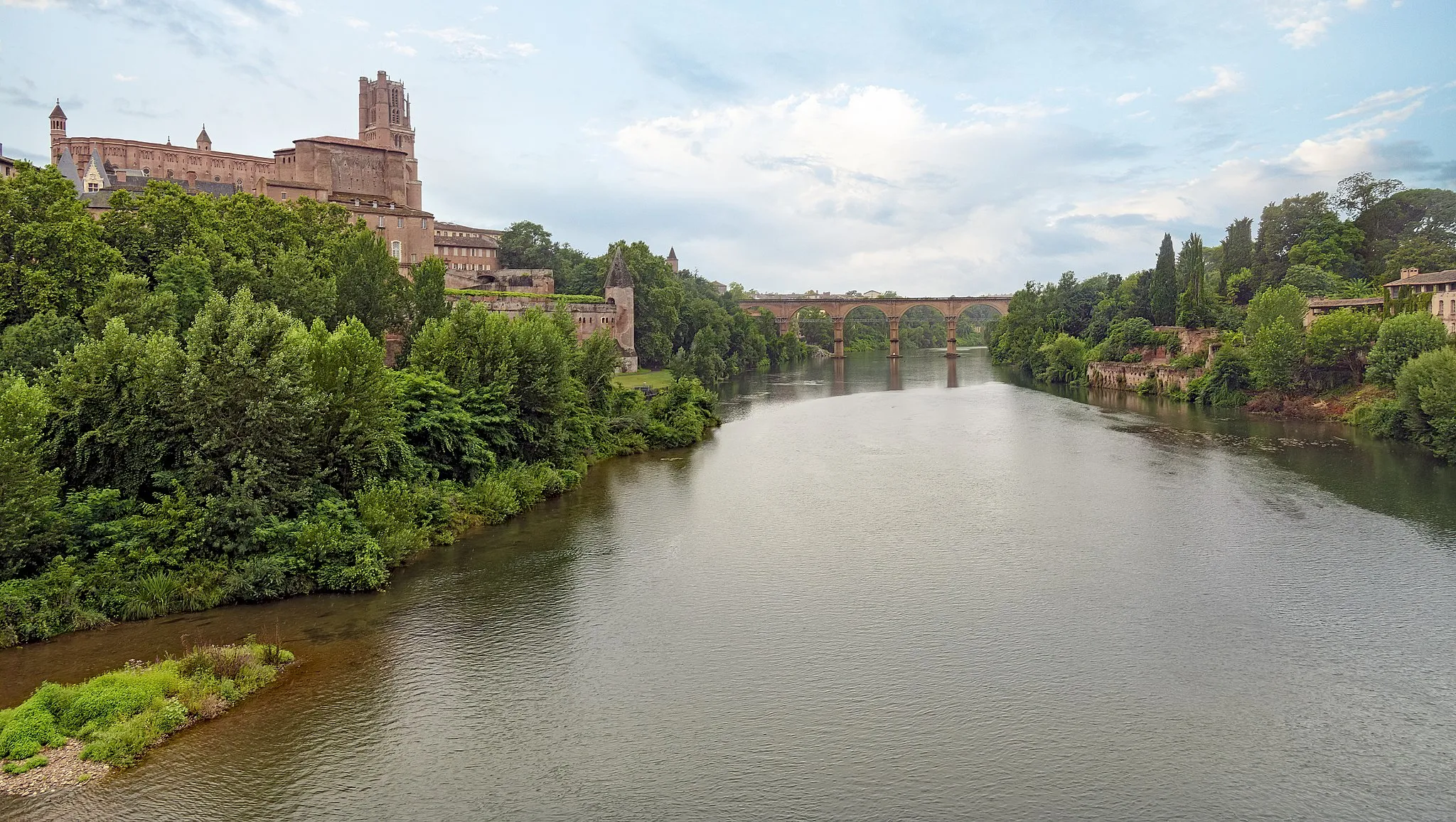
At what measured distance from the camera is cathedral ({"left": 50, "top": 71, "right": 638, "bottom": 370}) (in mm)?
53562

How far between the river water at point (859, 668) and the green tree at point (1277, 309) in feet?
77.1

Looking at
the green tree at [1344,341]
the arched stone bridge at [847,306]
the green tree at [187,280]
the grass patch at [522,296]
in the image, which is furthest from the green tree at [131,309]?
the arched stone bridge at [847,306]

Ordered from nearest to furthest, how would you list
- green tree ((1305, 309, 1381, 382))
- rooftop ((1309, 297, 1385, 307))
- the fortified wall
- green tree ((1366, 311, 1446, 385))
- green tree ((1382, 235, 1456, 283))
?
green tree ((1366, 311, 1446, 385))
green tree ((1305, 309, 1381, 382))
rooftop ((1309, 297, 1385, 307))
the fortified wall
green tree ((1382, 235, 1456, 283))

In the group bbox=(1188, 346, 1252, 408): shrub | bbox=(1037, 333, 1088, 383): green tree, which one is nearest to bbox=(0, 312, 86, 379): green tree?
bbox=(1188, 346, 1252, 408): shrub

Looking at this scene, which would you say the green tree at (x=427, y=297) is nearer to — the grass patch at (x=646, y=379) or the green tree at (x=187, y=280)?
the green tree at (x=187, y=280)

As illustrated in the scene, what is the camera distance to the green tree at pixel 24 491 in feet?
47.7

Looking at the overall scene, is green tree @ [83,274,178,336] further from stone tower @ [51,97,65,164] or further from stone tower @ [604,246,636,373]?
stone tower @ [51,97,65,164]

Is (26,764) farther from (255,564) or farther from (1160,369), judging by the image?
(1160,369)

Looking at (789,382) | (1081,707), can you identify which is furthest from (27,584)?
(789,382)

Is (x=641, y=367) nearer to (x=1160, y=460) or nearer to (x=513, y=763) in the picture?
(x=1160, y=460)

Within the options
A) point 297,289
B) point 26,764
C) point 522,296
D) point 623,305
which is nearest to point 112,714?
point 26,764

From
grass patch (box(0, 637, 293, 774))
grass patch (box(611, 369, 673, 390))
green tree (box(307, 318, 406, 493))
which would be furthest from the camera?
grass patch (box(611, 369, 673, 390))

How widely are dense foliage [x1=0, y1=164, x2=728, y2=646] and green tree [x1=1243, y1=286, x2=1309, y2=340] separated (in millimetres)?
34786

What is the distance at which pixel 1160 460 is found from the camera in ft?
98.2
